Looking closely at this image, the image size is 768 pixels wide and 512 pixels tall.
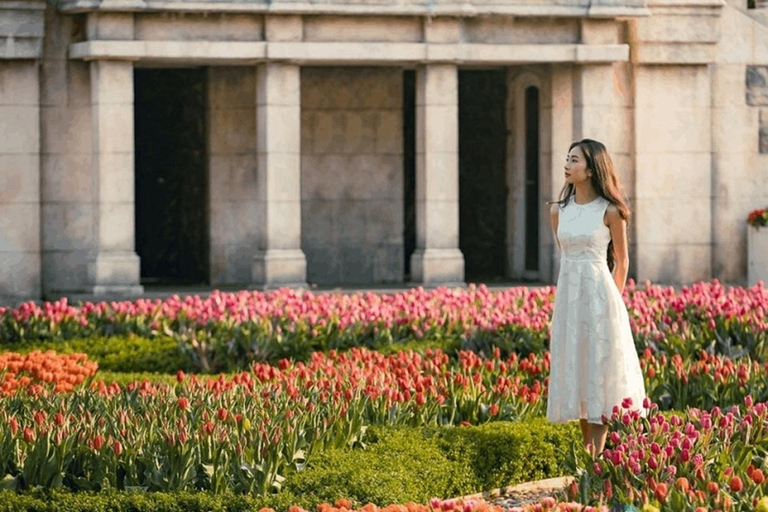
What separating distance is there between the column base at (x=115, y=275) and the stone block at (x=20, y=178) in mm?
1269

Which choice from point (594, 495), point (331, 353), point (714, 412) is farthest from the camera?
point (331, 353)

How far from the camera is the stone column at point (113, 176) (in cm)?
2288

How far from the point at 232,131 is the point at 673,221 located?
6.30 meters

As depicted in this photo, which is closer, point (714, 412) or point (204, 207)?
point (714, 412)

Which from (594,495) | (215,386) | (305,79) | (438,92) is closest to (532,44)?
(438,92)

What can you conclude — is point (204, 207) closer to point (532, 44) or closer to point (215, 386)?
point (532, 44)

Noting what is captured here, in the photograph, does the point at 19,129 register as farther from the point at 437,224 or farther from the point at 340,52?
the point at 437,224

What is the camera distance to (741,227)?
25.7 metres

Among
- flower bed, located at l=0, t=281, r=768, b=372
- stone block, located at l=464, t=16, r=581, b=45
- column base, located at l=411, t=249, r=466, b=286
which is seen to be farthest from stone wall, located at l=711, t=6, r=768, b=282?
flower bed, located at l=0, t=281, r=768, b=372

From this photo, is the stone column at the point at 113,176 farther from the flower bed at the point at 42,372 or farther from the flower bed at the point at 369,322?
the flower bed at the point at 42,372

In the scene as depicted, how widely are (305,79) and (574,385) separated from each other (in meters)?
14.8

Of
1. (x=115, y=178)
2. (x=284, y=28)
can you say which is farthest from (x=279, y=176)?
(x=115, y=178)

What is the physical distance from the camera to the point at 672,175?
25172mm

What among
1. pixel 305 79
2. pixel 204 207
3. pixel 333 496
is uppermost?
pixel 305 79
